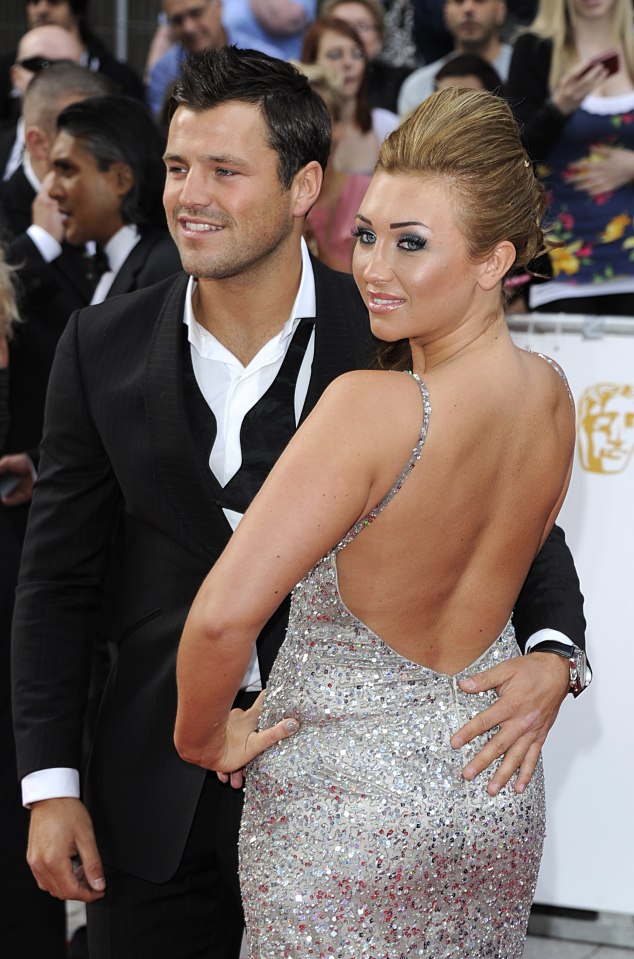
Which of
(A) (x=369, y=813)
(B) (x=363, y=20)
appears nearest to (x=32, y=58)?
(B) (x=363, y=20)

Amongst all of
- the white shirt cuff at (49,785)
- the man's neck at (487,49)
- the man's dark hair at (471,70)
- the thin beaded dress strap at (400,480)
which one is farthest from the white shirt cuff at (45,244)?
the thin beaded dress strap at (400,480)

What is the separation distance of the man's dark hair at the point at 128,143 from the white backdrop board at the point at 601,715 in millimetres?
1718

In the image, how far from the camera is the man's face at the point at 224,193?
2225 mm

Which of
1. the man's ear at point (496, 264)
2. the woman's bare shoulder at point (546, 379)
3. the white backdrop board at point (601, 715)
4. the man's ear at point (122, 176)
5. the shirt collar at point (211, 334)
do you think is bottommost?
the white backdrop board at point (601, 715)

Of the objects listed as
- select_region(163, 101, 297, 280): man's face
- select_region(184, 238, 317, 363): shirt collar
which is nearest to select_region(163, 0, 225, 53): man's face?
select_region(163, 101, 297, 280): man's face

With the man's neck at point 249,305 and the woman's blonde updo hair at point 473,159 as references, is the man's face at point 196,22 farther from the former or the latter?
the woman's blonde updo hair at point 473,159

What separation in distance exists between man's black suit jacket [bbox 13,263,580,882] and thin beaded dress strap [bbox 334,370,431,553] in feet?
1.66

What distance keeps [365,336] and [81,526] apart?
60 cm

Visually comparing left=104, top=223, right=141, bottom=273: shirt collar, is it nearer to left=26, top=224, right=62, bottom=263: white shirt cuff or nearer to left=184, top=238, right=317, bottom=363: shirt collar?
left=26, top=224, right=62, bottom=263: white shirt cuff

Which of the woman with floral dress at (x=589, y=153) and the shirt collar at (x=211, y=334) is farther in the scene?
Answer: the woman with floral dress at (x=589, y=153)

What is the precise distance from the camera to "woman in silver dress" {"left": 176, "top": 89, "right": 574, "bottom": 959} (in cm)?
159

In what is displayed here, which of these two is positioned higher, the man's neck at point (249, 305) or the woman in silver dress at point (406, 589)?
the man's neck at point (249, 305)

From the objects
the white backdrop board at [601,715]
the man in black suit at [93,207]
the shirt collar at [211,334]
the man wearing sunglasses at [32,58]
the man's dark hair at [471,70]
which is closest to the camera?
the shirt collar at [211,334]

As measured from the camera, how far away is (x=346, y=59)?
18.1ft
